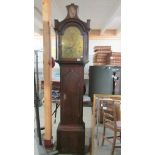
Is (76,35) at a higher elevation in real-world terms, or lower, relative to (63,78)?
higher

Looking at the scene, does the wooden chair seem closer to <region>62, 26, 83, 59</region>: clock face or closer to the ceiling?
<region>62, 26, 83, 59</region>: clock face

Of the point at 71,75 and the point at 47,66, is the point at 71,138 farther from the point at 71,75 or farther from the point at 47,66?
the point at 47,66

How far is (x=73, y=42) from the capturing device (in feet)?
10.1

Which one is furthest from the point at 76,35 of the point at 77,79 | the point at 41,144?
the point at 41,144

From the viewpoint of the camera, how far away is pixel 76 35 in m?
3.07

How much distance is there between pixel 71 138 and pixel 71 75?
87cm

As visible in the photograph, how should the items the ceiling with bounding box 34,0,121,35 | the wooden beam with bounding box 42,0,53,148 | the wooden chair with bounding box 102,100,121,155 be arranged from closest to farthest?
Answer: the wooden chair with bounding box 102,100,121,155 → the wooden beam with bounding box 42,0,53,148 → the ceiling with bounding box 34,0,121,35

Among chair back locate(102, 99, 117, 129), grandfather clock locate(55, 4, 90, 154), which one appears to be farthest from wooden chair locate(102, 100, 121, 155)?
grandfather clock locate(55, 4, 90, 154)

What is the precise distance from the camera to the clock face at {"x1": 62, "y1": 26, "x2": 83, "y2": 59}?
10.1ft

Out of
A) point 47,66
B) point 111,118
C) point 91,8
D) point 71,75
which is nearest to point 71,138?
point 111,118
